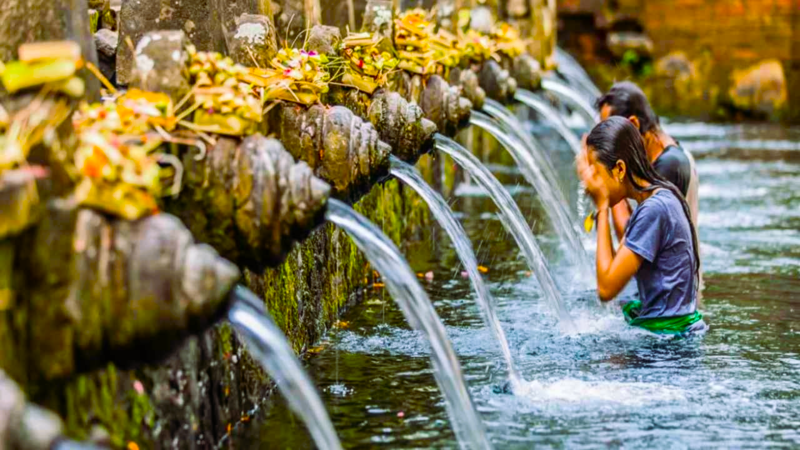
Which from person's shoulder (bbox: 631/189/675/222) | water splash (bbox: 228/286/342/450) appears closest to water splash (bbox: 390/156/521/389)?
person's shoulder (bbox: 631/189/675/222)

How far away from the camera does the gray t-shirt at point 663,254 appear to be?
6.41m

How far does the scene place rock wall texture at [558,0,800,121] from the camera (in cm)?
2283

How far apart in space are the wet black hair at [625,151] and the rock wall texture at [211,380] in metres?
1.59

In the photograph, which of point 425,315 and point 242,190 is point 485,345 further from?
point 242,190

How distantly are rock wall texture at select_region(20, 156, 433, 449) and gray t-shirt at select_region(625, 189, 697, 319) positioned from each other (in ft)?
5.47

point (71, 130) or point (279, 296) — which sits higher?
point (71, 130)

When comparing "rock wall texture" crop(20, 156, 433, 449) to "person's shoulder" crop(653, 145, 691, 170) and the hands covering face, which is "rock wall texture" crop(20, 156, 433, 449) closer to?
the hands covering face

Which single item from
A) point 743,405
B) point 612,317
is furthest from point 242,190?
point 612,317

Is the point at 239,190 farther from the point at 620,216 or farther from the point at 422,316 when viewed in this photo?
the point at 620,216

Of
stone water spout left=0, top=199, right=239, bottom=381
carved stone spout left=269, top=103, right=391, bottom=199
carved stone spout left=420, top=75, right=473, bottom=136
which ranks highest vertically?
stone water spout left=0, top=199, right=239, bottom=381

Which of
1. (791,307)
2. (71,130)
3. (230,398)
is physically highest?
(71,130)

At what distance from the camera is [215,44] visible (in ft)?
20.6

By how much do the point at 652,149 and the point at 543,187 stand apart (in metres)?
2.40

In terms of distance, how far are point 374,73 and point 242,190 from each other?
117 inches
